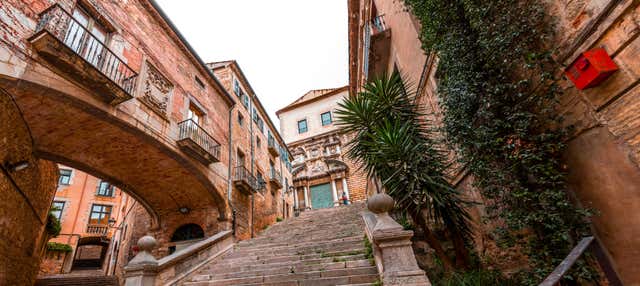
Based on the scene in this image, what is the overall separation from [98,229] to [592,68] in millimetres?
27296

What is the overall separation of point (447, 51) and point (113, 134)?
7414 mm

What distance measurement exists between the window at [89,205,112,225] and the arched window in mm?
15820

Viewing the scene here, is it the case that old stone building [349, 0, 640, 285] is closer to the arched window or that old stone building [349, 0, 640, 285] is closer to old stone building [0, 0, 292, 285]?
old stone building [0, 0, 292, 285]

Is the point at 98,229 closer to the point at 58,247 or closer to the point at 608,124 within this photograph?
the point at 58,247

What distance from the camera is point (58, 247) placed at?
57.3 feet

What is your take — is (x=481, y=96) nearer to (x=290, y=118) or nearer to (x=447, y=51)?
(x=447, y=51)

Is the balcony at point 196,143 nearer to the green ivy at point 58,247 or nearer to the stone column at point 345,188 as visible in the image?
the stone column at point 345,188

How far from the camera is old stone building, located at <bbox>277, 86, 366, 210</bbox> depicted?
1997 cm

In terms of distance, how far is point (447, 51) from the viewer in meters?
4.14

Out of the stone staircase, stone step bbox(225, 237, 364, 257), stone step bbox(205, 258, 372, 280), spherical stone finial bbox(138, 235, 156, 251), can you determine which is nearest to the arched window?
the stone staircase

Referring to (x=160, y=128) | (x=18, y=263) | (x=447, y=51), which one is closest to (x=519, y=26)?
(x=447, y=51)

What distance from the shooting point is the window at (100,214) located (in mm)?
20328

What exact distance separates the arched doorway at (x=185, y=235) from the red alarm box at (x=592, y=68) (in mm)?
10641

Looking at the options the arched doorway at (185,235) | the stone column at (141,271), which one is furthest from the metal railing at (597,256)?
the arched doorway at (185,235)
